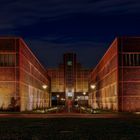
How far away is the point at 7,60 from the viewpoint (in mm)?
70125

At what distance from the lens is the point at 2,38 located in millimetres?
70188

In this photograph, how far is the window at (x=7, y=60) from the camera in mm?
69938

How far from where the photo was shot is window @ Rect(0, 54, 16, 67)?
69938mm

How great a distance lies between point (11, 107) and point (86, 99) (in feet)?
408
